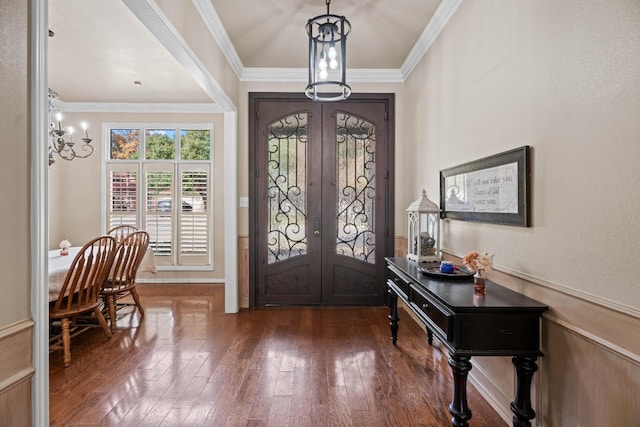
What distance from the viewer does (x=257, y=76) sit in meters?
4.42

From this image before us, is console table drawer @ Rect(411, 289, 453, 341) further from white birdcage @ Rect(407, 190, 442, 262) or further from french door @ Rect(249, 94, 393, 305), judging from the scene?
french door @ Rect(249, 94, 393, 305)

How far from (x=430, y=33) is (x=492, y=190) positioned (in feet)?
6.13

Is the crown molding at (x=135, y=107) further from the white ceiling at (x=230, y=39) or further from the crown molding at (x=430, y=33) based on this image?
the crown molding at (x=430, y=33)

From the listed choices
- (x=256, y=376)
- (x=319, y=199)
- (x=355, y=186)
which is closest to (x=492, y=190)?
(x=256, y=376)

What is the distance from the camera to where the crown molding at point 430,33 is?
115 inches

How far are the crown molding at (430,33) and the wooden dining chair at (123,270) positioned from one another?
351cm

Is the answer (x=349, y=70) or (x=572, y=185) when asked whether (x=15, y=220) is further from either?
(x=349, y=70)

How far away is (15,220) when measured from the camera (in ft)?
4.00

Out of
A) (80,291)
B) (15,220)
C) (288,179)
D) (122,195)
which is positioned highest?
(288,179)

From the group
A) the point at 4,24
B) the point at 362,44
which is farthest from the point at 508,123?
the point at 4,24

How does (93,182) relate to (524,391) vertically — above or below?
above

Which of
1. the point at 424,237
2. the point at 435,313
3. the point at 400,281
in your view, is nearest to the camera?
the point at 435,313

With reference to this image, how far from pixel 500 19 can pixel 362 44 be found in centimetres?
174

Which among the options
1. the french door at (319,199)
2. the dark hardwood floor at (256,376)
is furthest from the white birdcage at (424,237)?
the french door at (319,199)
